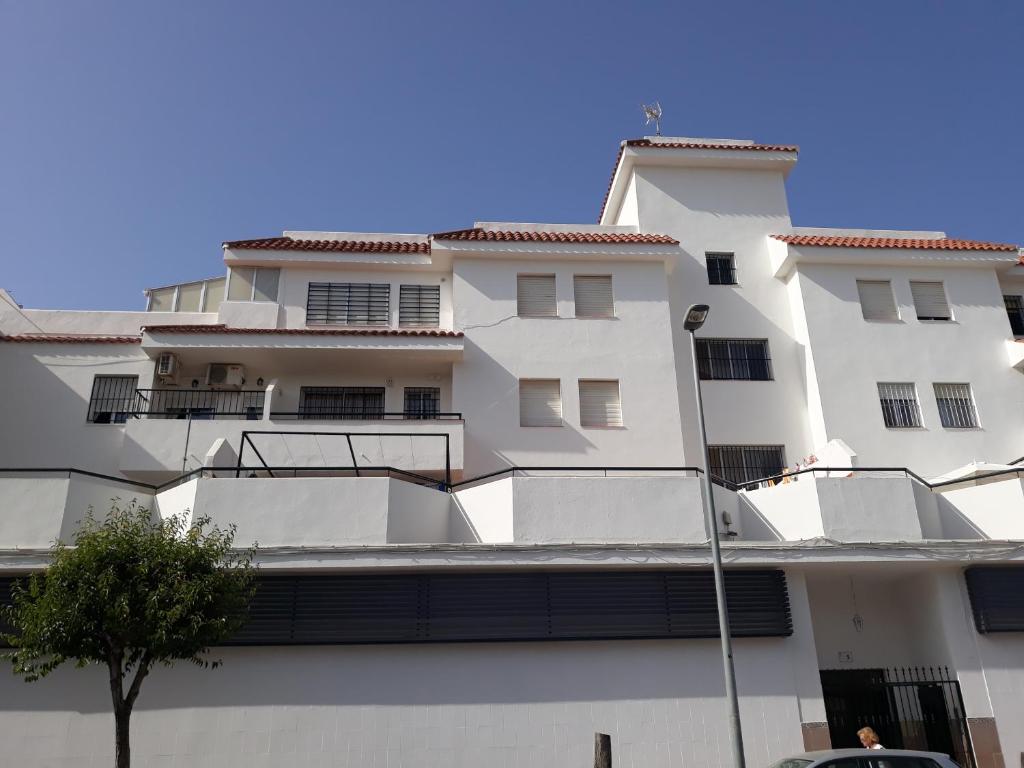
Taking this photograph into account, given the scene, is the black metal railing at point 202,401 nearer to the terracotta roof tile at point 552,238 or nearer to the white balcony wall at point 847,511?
the terracotta roof tile at point 552,238

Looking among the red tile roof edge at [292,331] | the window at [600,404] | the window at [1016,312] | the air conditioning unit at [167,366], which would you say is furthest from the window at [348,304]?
the window at [1016,312]

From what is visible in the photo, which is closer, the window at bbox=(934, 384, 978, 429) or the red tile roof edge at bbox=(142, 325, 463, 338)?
the red tile roof edge at bbox=(142, 325, 463, 338)

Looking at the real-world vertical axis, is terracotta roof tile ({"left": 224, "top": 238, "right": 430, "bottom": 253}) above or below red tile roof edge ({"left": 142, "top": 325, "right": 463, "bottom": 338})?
above

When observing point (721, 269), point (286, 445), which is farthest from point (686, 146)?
point (286, 445)

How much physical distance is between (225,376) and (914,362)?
643 inches

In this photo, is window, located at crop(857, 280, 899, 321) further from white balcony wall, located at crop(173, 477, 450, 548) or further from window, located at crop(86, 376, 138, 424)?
window, located at crop(86, 376, 138, 424)

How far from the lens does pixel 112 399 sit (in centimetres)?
1856

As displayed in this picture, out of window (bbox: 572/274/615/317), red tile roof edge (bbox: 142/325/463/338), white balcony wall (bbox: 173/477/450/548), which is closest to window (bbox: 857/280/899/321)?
window (bbox: 572/274/615/317)

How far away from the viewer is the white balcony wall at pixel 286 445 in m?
16.8

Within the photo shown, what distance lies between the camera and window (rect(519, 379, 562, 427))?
1839 centimetres

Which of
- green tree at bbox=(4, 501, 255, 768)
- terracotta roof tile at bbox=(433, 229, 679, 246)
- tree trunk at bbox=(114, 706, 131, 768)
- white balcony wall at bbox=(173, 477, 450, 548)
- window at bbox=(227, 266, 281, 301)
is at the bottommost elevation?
tree trunk at bbox=(114, 706, 131, 768)

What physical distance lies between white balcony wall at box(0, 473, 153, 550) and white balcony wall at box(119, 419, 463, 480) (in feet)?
10.6

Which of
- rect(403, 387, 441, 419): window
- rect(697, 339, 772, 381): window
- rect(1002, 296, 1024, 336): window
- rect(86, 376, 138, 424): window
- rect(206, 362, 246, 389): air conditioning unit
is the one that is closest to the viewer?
rect(86, 376, 138, 424): window

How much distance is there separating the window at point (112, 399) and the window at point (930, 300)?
18954 mm
